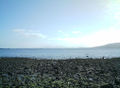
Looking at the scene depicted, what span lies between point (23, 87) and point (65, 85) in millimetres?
2781

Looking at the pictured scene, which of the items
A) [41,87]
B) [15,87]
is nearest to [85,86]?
[41,87]

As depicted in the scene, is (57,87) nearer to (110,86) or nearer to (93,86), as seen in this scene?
(93,86)

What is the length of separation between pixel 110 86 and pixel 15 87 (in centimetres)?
618

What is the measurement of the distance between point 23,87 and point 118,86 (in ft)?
20.1

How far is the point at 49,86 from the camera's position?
262 inches

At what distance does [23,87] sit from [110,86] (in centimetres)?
564

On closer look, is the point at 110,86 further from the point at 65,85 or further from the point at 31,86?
the point at 31,86

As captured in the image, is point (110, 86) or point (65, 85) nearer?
point (110, 86)

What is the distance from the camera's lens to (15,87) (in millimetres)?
6418

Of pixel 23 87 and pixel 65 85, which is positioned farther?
pixel 65 85

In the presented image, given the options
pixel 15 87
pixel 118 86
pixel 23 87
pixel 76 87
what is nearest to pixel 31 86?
pixel 23 87

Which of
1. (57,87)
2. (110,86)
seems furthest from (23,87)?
(110,86)

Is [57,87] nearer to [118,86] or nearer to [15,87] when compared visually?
[15,87]

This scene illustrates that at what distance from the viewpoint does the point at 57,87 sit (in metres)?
Result: 6.49
